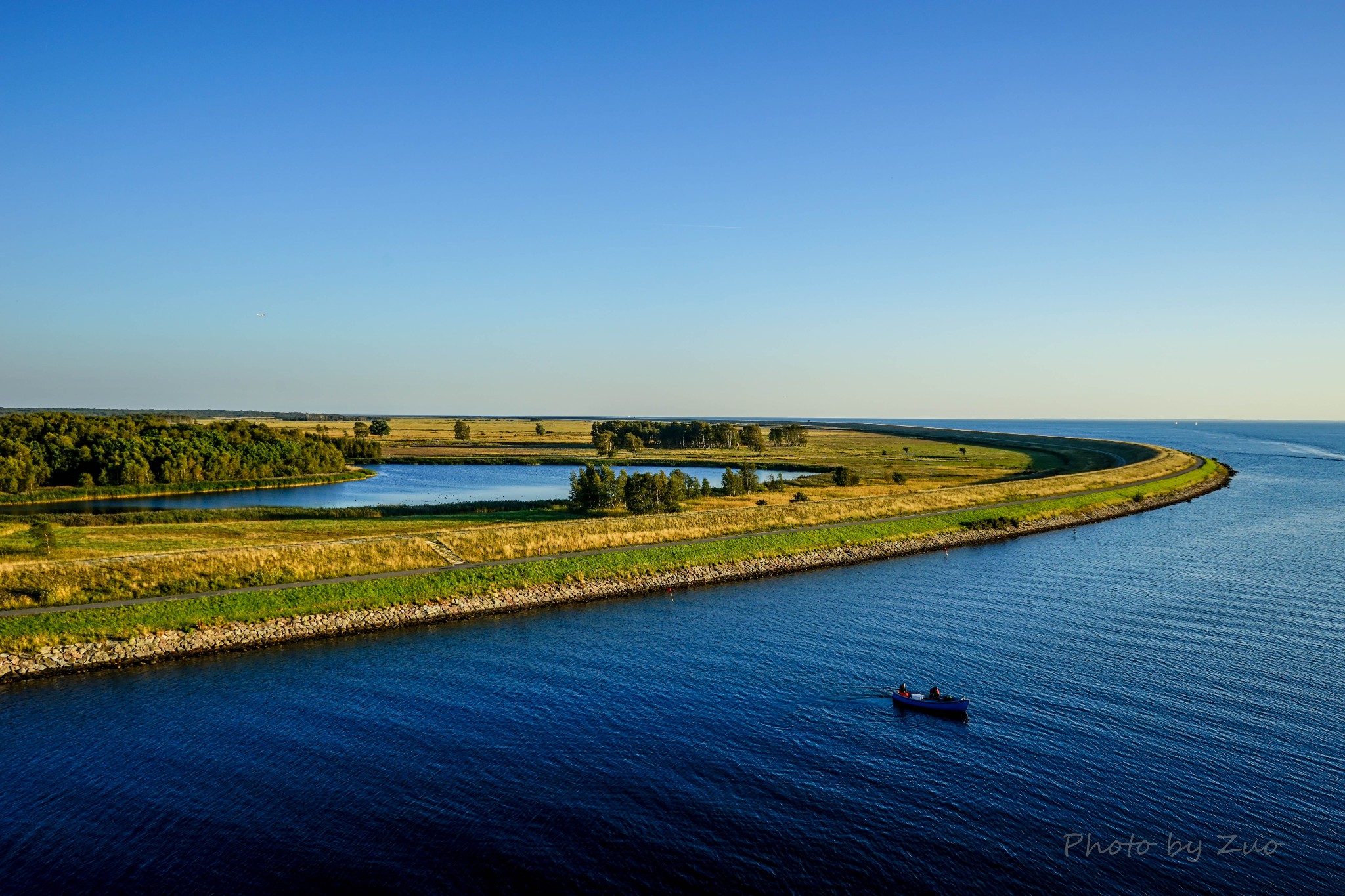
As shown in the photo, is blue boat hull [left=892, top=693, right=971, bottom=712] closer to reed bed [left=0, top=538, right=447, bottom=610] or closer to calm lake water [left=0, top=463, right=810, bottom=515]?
reed bed [left=0, top=538, right=447, bottom=610]

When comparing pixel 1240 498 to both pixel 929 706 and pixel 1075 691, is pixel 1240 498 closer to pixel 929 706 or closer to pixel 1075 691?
pixel 1075 691

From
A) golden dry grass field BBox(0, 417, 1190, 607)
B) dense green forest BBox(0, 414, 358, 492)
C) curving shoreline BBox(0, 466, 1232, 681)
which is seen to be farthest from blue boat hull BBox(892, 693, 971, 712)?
dense green forest BBox(0, 414, 358, 492)

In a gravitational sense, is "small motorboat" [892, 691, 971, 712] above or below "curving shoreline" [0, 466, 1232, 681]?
above

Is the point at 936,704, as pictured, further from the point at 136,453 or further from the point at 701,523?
the point at 136,453

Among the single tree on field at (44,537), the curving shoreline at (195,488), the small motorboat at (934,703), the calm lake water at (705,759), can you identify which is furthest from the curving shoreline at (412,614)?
the curving shoreline at (195,488)

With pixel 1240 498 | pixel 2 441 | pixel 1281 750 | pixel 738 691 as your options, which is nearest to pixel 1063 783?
pixel 1281 750

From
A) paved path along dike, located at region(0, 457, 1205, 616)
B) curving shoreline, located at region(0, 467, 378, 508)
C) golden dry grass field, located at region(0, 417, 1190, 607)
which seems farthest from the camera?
curving shoreline, located at region(0, 467, 378, 508)

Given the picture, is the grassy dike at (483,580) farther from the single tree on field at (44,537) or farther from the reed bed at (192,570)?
the single tree on field at (44,537)
